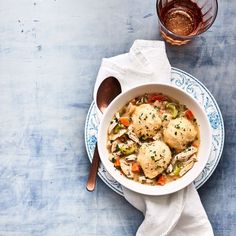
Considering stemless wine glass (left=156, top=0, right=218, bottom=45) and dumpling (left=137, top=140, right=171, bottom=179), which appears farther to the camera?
stemless wine glass (left=156, top=0, right=218, bottom=45)

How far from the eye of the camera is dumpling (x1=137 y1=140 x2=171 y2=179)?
1.69 m

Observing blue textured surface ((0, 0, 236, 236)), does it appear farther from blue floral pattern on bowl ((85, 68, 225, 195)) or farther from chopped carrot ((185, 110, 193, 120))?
chopped carrot ((185, 110, 193, 120))

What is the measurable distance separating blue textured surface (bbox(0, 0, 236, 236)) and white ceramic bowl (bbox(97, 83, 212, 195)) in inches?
5.5

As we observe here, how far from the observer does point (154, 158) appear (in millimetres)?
1684

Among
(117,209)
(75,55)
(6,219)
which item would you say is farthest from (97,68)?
(6,219)

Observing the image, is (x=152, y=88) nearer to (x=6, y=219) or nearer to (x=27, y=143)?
(x=27, y=143)

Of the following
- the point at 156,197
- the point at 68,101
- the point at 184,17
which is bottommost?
the point at 156,197

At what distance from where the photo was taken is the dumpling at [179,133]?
1.69 metres

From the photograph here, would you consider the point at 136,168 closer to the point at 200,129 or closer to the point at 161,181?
the point at 161,181

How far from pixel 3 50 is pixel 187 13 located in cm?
69

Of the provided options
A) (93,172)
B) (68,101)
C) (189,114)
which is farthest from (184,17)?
(93,172)

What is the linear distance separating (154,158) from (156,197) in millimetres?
158

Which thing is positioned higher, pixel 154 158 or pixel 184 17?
pixel 184 17

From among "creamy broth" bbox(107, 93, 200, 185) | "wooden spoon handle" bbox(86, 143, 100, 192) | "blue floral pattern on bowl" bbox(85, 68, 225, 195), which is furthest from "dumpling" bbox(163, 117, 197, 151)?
"wooden spoon handle" bbox(86, 143, 100, 192)
